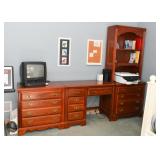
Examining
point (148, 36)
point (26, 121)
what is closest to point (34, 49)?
point (26, 121)

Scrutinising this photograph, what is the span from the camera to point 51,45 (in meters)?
3.15

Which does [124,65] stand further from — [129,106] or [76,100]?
[76,100]

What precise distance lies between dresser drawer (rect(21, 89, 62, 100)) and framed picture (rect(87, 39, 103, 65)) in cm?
98

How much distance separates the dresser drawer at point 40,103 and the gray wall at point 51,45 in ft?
1.85

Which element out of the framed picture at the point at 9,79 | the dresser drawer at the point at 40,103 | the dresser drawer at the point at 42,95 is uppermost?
the framed picture at the point at 9,79

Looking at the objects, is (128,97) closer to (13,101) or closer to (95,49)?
(95,49)

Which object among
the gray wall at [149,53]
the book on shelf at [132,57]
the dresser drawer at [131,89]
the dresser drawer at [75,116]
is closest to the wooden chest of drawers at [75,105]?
the dresser drawer at [75,116]

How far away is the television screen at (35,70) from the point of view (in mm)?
2801

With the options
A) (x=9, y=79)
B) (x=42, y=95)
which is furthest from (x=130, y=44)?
(x=9, y=79)

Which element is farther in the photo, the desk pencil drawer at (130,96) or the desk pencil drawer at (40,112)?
the desk pencil drawer at (130,96)

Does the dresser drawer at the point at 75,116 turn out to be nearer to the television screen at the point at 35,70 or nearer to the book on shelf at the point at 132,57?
the television screen at the point at 35,70

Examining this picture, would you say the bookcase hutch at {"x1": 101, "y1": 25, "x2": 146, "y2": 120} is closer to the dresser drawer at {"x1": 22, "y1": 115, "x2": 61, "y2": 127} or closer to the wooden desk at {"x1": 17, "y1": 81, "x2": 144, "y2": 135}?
the wooden desk at {"x1": 17, "y1": 81, "x2": 144, "y2": 135}

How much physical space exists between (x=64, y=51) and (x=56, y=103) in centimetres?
97
